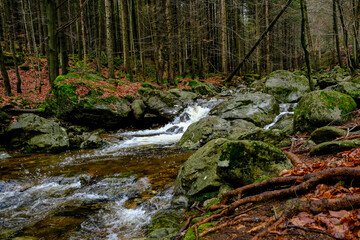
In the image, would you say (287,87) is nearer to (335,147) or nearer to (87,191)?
(335,147)

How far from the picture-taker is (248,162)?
135 inches

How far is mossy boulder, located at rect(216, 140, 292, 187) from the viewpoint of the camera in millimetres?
3383

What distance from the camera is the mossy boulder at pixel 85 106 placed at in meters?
11.5

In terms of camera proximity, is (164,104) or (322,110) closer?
(322,110)

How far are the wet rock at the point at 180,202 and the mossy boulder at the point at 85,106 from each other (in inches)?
349

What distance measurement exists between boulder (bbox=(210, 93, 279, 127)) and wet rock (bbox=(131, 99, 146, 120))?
14.3ft

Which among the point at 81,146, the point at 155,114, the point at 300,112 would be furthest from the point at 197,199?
the point at 155,114

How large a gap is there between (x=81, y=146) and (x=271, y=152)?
777 cm

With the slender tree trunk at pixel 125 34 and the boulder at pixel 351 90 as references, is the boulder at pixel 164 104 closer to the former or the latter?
the slender tree trunk at pixel 125 34

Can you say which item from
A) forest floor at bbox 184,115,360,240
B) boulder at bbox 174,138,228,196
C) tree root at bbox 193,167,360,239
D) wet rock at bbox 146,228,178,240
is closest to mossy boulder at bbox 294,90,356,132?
boulder at bbox 174,138,228,196

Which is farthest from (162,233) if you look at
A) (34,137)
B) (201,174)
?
(34,137)

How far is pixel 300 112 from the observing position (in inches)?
264

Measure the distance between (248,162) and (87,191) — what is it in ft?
11.9

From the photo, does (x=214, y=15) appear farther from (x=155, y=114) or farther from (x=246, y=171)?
(x=246, y=171)
